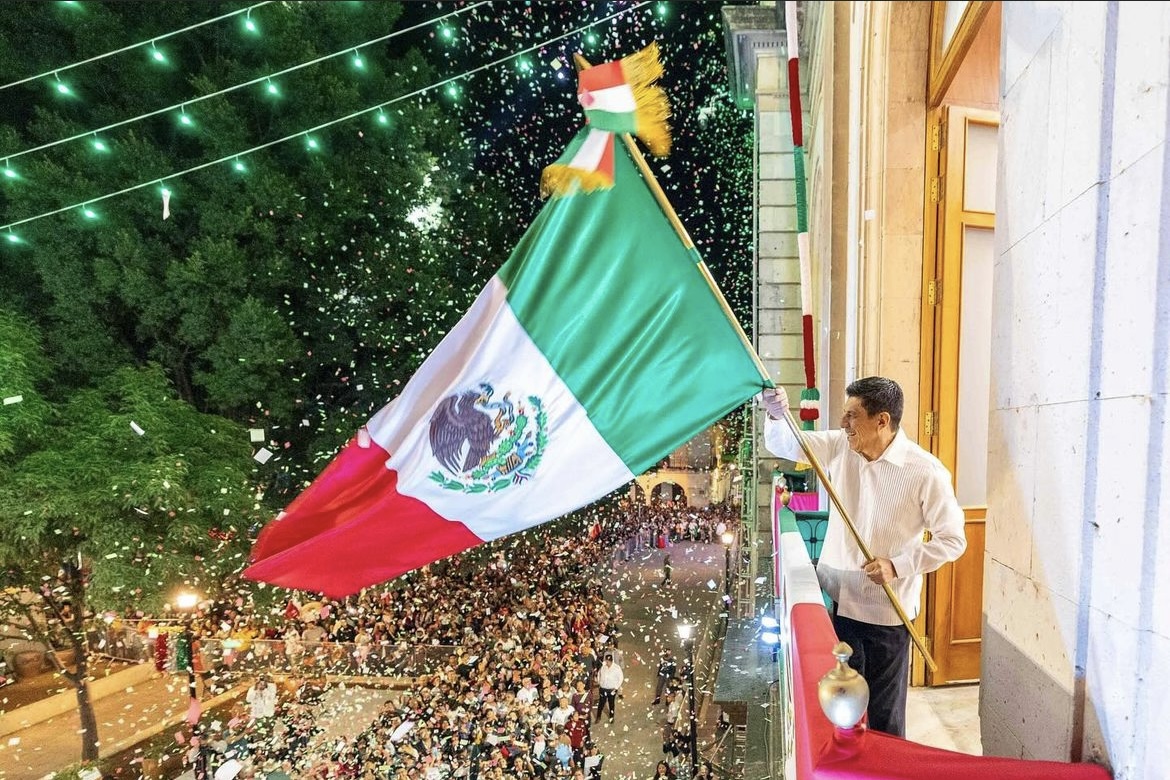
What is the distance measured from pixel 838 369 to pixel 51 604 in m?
13.5

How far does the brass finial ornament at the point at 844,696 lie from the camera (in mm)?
1919

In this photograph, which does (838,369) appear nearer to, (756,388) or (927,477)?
(927,477)

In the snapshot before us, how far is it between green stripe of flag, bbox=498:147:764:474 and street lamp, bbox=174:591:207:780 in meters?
9.91

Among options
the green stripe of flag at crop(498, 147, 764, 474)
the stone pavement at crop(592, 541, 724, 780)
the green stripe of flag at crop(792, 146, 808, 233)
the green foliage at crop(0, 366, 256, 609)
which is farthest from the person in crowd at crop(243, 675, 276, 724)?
the green stripe of flag at crop(792, 146, 808, 233)

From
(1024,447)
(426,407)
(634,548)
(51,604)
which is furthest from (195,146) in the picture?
(634,548)

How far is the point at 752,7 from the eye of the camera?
11.9 metres

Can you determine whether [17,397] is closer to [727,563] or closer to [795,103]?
[795,103]

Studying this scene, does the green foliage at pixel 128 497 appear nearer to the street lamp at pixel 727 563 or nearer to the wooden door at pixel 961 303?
the wooden door at pixel 961 303

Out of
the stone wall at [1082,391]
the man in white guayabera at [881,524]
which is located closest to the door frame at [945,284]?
the man in white guayabera at [881,524]

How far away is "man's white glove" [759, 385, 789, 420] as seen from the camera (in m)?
3.05

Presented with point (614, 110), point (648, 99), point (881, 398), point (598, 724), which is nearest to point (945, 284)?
point (881, 398)

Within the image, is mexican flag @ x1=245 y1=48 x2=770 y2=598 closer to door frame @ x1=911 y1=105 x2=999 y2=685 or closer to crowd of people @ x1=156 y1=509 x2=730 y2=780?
door frame @ x1=911 y1=105 x2=999 y2=685

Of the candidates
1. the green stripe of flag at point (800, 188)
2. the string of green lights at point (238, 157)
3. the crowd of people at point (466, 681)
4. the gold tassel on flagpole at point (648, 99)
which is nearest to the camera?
the gold tassel on flagpole at point (648, 99)

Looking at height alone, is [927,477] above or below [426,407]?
below
